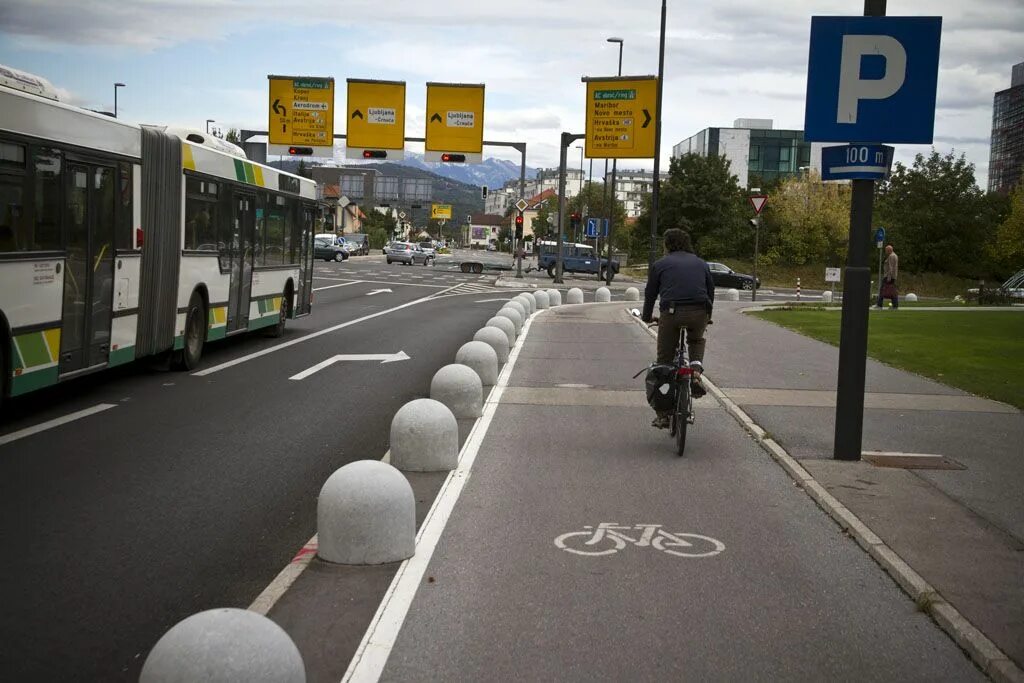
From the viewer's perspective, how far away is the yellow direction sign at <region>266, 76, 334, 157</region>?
4188 cm

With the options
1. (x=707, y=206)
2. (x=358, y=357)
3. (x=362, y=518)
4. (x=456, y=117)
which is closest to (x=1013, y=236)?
(x=707, y=206)


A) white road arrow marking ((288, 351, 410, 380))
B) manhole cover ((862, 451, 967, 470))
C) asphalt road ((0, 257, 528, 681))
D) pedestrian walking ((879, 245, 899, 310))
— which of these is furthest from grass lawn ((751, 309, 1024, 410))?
white road arrow marking ((288, 351, 410, 380))

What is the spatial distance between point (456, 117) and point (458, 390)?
107 feet

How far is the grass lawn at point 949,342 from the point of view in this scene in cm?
1591

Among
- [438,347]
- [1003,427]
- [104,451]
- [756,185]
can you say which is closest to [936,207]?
[756,185]

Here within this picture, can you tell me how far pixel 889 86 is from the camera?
31.1 feet

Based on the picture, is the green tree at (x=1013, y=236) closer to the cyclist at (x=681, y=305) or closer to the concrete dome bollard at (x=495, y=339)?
the concrete dome bollard at (x=495, y=339)

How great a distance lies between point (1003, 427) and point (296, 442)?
275 inches

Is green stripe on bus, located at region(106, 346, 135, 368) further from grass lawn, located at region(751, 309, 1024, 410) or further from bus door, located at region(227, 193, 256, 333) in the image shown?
grass lawn, located at region(751, 309, 1024, 410)

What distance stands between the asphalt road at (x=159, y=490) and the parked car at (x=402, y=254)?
58.2 meters

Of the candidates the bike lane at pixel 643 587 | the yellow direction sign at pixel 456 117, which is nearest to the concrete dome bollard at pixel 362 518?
the bike lane at pixel 643 587

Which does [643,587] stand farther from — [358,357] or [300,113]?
[300,113]

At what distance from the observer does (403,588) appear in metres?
5.84

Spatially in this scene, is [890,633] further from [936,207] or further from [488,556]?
[936,207]
